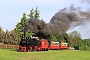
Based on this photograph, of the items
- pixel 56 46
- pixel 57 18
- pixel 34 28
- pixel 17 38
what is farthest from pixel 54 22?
pixel 17 38

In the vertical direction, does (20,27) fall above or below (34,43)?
above

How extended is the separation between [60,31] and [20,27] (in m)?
28.4

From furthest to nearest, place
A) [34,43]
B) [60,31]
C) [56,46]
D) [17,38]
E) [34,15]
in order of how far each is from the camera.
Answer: [34,15]
[17,38]
[56,46]
[60,31]
[34,43]

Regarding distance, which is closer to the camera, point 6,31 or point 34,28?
point 34,28

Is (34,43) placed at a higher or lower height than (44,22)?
lower

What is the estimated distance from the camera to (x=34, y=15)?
7544 cm

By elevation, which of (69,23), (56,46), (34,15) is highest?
(34,15)

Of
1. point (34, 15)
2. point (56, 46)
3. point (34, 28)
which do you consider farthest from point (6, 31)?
point (34, 28)

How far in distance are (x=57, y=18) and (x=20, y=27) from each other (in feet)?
95.9

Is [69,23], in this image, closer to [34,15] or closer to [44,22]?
[44,22]

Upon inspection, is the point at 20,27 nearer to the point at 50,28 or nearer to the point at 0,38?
the point at 0,38

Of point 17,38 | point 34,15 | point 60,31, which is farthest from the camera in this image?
point 34,15

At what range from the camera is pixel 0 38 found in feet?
227

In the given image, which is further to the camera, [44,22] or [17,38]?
[17,38]
